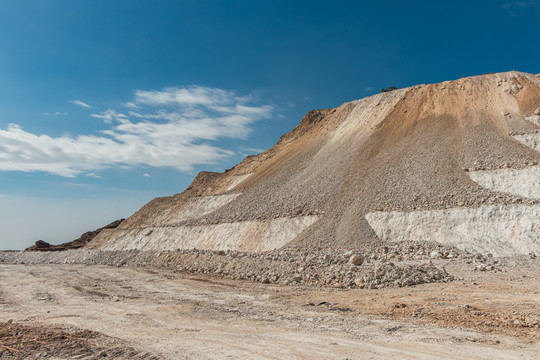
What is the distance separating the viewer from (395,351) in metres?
6.36

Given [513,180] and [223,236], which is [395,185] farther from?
[223,236]

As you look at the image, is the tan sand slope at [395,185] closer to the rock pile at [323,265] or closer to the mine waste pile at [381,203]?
the mine waste pile at [381,203]

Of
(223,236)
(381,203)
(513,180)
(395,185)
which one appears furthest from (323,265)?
(513,180)

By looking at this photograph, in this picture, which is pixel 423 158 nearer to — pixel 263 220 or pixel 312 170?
pixel 312 170

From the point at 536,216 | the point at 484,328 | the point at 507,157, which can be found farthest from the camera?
the point at 507,157

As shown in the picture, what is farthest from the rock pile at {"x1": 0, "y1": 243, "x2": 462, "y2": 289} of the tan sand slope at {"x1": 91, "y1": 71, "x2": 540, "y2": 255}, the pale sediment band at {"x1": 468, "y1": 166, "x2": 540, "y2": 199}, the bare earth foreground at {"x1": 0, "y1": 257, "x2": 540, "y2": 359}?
the pale sediment band at {"x1": 468, "y1": 166, "x2": 540, "y2": 199}

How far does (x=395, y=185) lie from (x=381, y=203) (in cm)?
273

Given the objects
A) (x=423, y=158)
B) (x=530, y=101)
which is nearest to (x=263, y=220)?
(x=423, y=158)

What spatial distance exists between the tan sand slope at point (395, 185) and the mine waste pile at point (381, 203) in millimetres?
106

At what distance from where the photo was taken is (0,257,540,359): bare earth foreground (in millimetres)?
6445

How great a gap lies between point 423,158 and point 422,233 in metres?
10.1

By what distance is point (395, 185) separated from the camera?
27922mm

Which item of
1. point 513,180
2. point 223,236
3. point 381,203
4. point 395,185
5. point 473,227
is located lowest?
point 223,236

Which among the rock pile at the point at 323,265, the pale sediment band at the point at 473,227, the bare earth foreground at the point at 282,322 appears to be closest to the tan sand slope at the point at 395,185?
the pale sediment band at the point at 473,227
